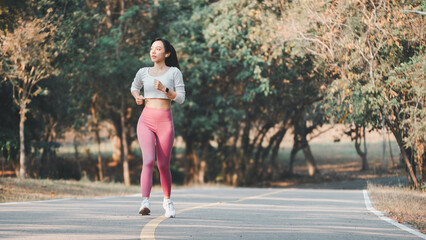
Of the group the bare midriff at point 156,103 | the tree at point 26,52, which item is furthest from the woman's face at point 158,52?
the tree at point 26,52

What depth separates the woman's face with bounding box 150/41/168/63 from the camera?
30.7ft

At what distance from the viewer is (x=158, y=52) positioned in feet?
30.8

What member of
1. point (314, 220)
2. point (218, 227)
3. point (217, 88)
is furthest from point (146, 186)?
point (217, 88)

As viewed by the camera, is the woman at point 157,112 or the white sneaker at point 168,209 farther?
the white sneaker at point 168,209

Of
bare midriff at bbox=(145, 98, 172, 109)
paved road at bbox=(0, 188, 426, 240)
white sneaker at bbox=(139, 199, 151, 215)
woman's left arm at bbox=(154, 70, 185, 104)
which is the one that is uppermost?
woman's left arm at bbox=(154, 70, 185, 104)

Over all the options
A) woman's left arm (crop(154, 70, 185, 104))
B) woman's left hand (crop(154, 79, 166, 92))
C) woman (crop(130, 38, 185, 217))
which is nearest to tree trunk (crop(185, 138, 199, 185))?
woman (crop(130, 38, 185, 217))

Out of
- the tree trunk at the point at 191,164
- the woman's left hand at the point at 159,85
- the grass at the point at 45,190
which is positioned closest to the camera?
the woman's left hand at the point at 159,85

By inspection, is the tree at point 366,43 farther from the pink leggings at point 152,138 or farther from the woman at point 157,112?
the pink leggings at point 152,138

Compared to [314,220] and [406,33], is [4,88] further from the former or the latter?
[314,220]

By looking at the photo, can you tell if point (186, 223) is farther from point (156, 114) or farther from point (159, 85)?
point (159, 85)

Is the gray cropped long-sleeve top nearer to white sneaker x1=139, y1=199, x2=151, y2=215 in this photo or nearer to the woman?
the woman

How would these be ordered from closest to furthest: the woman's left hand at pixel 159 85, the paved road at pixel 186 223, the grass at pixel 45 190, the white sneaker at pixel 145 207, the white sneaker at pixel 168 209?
the paved road at pixel 186 223 → the woman's left hand at pixel 159 85 → the white sneaker at pixel 145 207 → the white sneaker at pixel 168 209 → the grass at pixel 45 190

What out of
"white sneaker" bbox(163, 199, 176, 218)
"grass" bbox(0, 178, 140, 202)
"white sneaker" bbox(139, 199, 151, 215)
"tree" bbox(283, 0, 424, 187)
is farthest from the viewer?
"tree" bbox(283, 0, 424, 187)

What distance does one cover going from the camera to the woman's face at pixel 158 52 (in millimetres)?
9359
